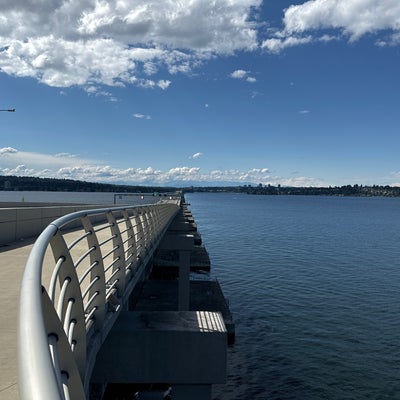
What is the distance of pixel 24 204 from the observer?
1213 inches

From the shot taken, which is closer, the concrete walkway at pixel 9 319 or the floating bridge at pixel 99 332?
the floating bridge at pixel 99 332

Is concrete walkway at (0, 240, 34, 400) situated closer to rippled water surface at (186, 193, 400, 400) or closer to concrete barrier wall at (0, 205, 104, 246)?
concrete barrier wall at (0, 205, 104, 246)

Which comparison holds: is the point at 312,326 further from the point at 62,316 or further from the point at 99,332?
the point at 62,316

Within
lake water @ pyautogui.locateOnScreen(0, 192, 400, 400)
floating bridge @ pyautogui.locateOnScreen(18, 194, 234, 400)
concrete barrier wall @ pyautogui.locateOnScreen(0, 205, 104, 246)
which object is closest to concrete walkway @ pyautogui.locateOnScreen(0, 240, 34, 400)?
floating bridge @ pyautogui.locateOnScreen(18, 194, 234, 400)

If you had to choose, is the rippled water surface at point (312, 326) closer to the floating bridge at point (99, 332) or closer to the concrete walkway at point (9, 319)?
the concrete walkway at point (9, 319)

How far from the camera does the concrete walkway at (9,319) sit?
12.4 feet

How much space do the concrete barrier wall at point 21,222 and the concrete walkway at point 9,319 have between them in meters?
2.96

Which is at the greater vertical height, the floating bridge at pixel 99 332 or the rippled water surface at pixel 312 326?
the floating bridge at pixel 99 332

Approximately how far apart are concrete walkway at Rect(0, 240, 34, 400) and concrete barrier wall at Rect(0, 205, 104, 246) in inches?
117

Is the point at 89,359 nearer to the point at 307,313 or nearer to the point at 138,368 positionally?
the point at 138,368

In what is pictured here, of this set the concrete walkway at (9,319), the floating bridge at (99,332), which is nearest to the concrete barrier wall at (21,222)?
the concrete walkway at (9,319)

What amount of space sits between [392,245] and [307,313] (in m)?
38.8

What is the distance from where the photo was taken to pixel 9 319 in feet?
18.9

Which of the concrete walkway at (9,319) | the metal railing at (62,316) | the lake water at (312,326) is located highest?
the metal railing at (62,316)
